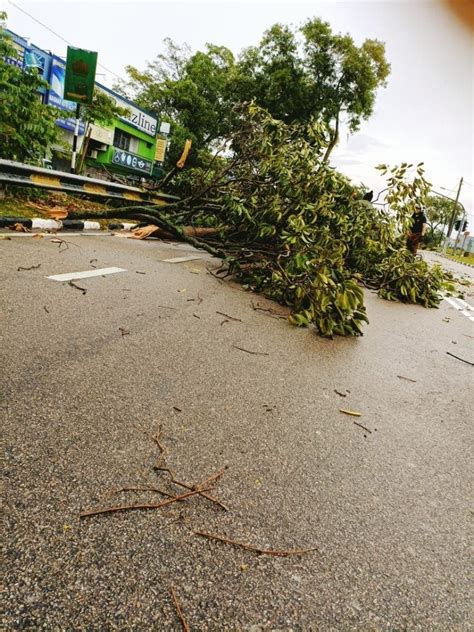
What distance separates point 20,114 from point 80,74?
2.78 meters

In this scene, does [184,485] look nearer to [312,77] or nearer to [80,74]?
[80,74]

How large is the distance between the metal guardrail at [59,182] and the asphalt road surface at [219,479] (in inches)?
157

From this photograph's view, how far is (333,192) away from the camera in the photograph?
644 centimetres

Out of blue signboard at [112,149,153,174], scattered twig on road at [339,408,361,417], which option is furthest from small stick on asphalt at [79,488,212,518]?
blue signboard at [112,149,153,174]

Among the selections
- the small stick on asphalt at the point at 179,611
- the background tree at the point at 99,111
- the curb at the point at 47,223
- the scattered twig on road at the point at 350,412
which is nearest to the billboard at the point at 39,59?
the background tree at the point at 99,111

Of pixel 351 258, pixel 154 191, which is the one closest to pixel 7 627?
pixel 351 258

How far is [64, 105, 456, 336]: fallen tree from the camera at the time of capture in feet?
16.0

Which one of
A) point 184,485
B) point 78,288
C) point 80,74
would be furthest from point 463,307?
point 80,74

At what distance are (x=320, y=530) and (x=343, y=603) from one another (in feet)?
0.93

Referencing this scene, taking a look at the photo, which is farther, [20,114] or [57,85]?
[57,85]

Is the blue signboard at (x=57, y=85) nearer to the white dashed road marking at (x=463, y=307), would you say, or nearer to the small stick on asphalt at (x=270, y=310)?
the white dashed road marking at (x=463, y=307)

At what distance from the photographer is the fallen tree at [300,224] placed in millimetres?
4867

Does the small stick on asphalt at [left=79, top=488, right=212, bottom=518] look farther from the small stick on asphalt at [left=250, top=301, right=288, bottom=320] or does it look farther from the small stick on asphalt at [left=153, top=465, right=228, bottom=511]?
the small stick on asphalt at [left=250, top=301, right=288, bottom=320]

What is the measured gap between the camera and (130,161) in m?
33.6
